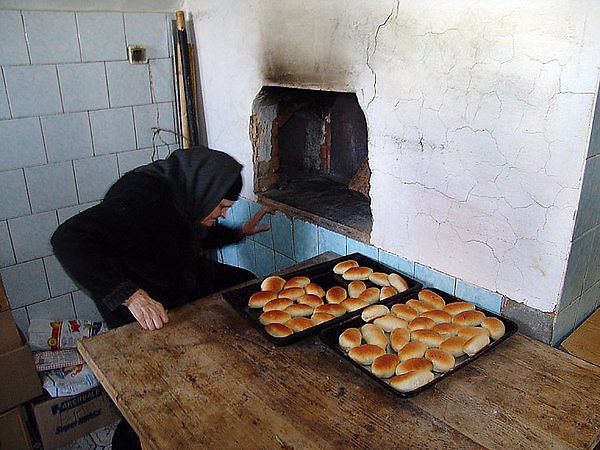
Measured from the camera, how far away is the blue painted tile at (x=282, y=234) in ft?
7.00

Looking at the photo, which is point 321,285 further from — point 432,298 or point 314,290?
point 432,298

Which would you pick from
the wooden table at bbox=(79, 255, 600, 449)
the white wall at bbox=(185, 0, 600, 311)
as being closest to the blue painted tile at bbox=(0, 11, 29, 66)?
the white wall at bbox=(185, 0, 600, 311)

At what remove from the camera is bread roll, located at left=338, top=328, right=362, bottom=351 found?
1255mm

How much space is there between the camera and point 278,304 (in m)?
1.45

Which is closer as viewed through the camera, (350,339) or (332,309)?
(350,339)

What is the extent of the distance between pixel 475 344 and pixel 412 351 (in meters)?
0.16

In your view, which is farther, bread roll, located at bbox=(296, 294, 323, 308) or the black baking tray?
bread roll, located at bbox=(296, 294, 323, 308)

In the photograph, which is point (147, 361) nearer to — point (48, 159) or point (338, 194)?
point (338, 194)

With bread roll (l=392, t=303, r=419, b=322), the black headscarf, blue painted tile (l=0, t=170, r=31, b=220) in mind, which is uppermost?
the black headscarf

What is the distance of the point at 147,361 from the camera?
1252mm

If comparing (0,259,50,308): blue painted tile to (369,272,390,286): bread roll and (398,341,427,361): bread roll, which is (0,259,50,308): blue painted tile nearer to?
(369,272,390,286): bread roll

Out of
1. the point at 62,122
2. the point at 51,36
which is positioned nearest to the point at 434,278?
the point at 62,122

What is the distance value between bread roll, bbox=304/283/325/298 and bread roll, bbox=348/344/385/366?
0.31 m

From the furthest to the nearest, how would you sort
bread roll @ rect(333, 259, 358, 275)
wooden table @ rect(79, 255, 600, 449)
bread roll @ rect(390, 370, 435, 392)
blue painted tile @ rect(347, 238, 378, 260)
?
blue painted tile @ rect(347, 238, 378, 260)
bread roll @ rect(333, 259, 358, 275)
bread roll @ rect(390, 370, 435, 392)
wooden table @ rect(79, 255, 600, 449)
